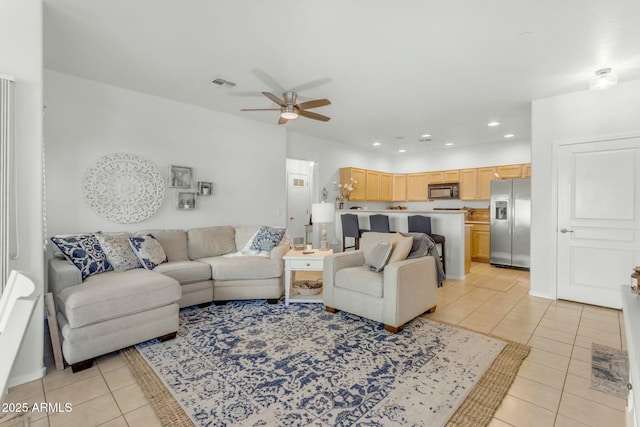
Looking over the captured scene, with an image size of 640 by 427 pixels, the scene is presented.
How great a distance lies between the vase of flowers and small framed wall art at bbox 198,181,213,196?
3050 millimetres

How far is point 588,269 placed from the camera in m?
3.69

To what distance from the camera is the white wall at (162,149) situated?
11.1 ft

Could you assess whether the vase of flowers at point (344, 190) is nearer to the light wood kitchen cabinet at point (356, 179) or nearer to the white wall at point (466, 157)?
the light wood kitchen cabinet at point (356, 179)

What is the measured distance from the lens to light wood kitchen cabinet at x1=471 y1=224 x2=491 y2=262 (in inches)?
251

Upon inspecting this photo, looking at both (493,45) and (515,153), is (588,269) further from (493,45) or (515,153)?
(515,153)

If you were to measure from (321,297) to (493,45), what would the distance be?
10.1 ft

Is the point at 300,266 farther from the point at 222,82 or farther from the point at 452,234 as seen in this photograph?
the point at 452,234

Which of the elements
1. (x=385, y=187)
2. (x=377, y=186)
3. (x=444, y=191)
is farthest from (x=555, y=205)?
(x=385, y=187)

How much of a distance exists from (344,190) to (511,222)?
3.30 meters

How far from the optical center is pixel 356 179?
23.1 feet

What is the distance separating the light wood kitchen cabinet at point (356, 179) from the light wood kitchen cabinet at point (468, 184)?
7.61 ft

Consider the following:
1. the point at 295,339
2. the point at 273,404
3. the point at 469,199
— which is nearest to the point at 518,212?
the point at 469,199

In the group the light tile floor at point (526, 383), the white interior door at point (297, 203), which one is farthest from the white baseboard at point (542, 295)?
the white interior door at point (297, 203)

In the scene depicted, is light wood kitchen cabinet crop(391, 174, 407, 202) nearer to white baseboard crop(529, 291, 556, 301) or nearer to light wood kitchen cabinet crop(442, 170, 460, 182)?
light wood kitchen cabinet crop(442, 170, 460, 182)
